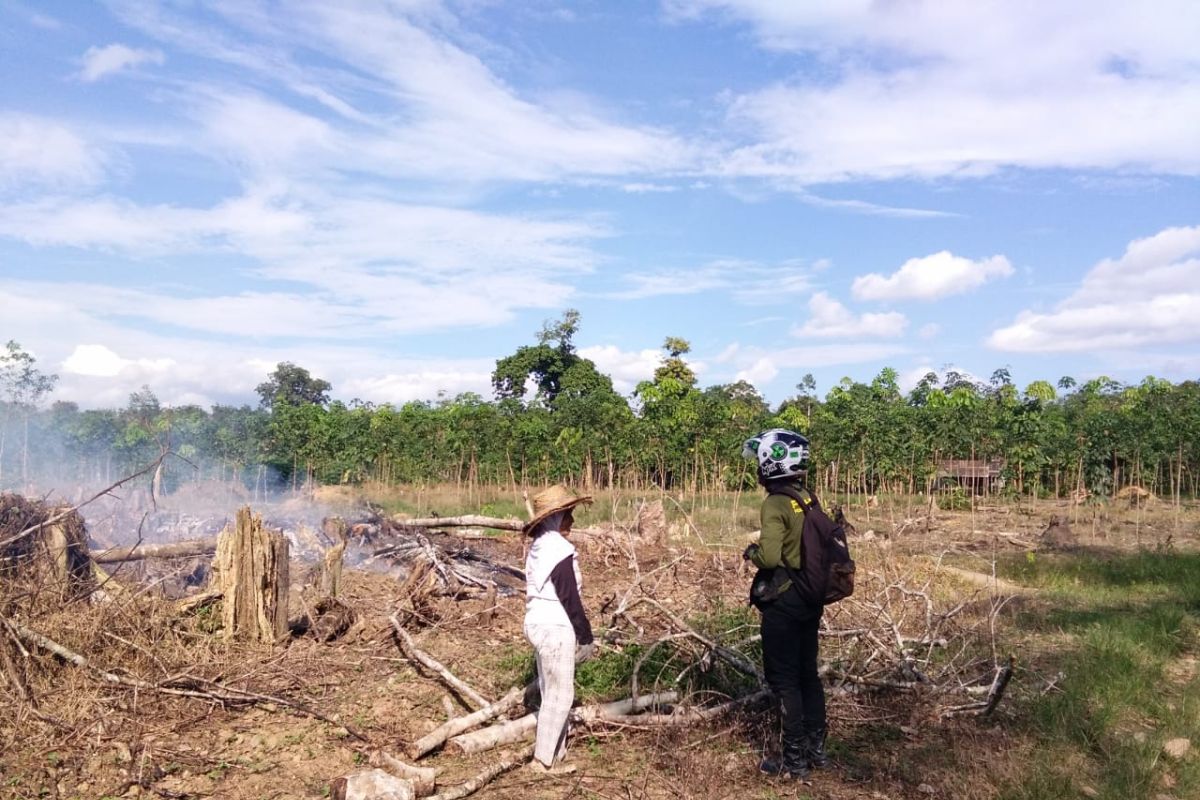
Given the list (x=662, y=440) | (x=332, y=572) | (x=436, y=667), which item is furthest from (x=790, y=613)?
(x=662, y=440)

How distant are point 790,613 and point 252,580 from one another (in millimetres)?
4642

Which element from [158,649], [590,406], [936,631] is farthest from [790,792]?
[590,406]

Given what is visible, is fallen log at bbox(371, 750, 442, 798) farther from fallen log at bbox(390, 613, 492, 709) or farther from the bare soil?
fallen log at bbox(390, 613, 492, 709)

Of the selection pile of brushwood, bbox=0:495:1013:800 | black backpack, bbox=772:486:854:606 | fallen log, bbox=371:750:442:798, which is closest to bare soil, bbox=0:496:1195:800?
pile of brushwood, bbox=0:495:1013:800

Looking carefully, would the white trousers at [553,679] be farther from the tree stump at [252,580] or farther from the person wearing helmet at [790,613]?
the tree stump at [252,580]

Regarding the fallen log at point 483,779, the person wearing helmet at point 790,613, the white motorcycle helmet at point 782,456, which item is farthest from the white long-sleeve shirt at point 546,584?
the white motorcycle helmet at point 782,456

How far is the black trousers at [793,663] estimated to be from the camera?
4.65m

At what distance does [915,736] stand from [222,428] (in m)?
22.5

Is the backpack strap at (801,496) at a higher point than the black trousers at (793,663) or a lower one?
higher

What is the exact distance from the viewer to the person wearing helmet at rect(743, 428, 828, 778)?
A: 4.65 metres

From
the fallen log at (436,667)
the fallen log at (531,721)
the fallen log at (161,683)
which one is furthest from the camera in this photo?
the fallen log at (436,667)

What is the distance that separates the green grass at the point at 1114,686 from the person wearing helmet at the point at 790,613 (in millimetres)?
1052

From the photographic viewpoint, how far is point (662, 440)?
22422 mm

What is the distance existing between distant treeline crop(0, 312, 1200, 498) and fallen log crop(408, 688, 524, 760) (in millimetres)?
13654
